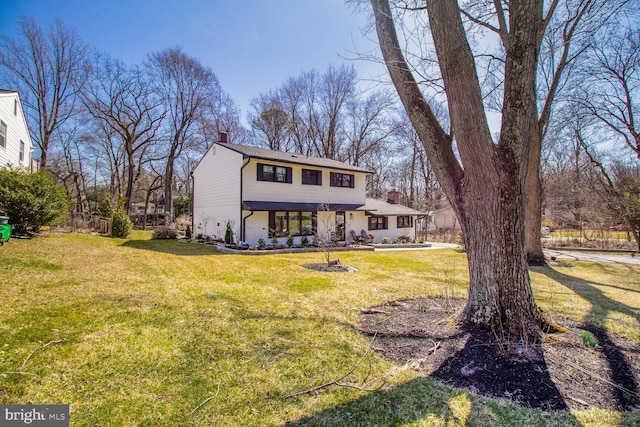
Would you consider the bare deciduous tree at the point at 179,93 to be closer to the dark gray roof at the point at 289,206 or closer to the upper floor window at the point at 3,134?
the upper floor window at the point at 3,134

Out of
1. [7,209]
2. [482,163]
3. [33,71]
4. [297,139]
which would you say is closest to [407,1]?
[482,163]

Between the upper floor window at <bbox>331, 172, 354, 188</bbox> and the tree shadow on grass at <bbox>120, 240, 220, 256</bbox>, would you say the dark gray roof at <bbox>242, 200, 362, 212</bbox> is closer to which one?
the upper floor window at <bbox>331, 172, 354, 188</bbox>

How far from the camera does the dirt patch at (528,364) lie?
2410 mm

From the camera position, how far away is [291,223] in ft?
51.6

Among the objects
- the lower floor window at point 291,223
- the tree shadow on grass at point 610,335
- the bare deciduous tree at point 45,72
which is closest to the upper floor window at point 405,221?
the lower floor window at point 291,223

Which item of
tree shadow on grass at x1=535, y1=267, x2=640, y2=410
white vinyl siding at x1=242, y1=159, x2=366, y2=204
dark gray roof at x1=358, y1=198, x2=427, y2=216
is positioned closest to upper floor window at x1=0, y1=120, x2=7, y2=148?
white vinyl siding at x1=242, y1=159, x2=366, y2=204

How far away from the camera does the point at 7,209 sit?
9453 mm

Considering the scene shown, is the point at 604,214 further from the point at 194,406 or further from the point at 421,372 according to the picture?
the point at 194,406
